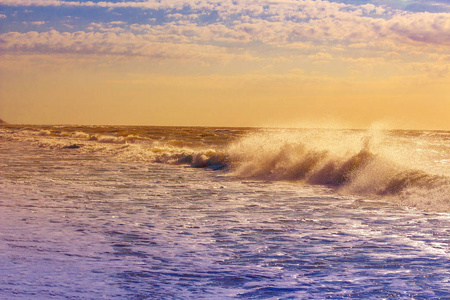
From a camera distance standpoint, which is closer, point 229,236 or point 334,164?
point 229,236

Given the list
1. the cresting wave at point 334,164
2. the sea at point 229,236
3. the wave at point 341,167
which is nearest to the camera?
the sea at point 229,236

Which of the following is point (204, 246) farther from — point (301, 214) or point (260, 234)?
point (301, 214)

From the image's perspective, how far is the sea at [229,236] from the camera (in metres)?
4.52

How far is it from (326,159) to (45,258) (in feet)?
38.2

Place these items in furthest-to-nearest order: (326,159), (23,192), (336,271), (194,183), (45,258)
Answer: (326,159) → (194,183) → (23,192) → (45,258) → (336,271)

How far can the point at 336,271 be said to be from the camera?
4992 mm

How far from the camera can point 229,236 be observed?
21.7ft

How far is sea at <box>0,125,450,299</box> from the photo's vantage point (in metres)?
4.52

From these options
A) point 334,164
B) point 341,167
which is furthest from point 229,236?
point 334,164

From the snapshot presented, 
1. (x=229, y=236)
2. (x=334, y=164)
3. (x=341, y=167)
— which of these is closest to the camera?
(x=229, y=236)

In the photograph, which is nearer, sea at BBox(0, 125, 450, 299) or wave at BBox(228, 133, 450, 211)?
sea at BBox(0, 125, 450, 299)

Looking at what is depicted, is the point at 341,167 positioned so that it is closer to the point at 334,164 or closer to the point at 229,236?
the point at 334,164

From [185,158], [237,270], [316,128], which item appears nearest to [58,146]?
[185,158]

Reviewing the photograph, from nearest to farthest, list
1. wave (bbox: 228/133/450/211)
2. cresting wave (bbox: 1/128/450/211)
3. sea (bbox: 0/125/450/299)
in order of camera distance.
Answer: sea (bbox: 0/125/450/299)
wave (bbox: 228/133/450/211)
cresting wave (bbox: 1/128/450/211)
